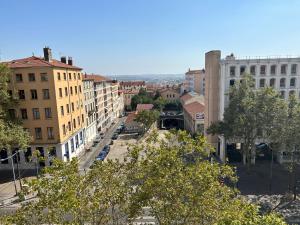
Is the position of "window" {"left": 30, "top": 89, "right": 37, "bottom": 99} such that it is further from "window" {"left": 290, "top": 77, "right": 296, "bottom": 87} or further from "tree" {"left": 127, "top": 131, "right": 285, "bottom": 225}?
"window" {"left": 290, "top": 77, "right": 296, "bottom": 87}

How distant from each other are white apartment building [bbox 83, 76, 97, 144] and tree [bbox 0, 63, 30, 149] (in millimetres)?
22884

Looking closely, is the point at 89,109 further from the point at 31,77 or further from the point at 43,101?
the point at 31,77

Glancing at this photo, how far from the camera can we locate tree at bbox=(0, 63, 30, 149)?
35.9 metres

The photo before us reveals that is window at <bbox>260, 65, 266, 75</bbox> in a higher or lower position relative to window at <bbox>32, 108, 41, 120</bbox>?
higher

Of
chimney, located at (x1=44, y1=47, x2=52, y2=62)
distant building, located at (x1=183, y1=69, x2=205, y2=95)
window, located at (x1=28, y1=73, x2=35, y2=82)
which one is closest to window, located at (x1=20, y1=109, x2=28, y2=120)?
window, located at (x1=28, y1=73, x2=35, y2=82)

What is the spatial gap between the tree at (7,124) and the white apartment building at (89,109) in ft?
75.1

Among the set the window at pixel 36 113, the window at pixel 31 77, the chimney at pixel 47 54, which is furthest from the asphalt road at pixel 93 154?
the chimney at pixel 47 54

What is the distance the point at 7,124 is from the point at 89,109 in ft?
95.7

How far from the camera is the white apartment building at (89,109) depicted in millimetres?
64688

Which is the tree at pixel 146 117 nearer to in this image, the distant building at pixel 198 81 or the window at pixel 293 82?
the window at pixel 293 82

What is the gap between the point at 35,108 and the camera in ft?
147


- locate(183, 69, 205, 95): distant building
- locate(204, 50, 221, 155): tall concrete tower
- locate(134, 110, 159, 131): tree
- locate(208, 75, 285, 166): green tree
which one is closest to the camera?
locate(208, 75, 285, 166): green tree

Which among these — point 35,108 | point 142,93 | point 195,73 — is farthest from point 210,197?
point 195,73

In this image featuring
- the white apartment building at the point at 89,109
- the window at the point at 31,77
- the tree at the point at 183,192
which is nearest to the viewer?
the tree at the point at 183,192
